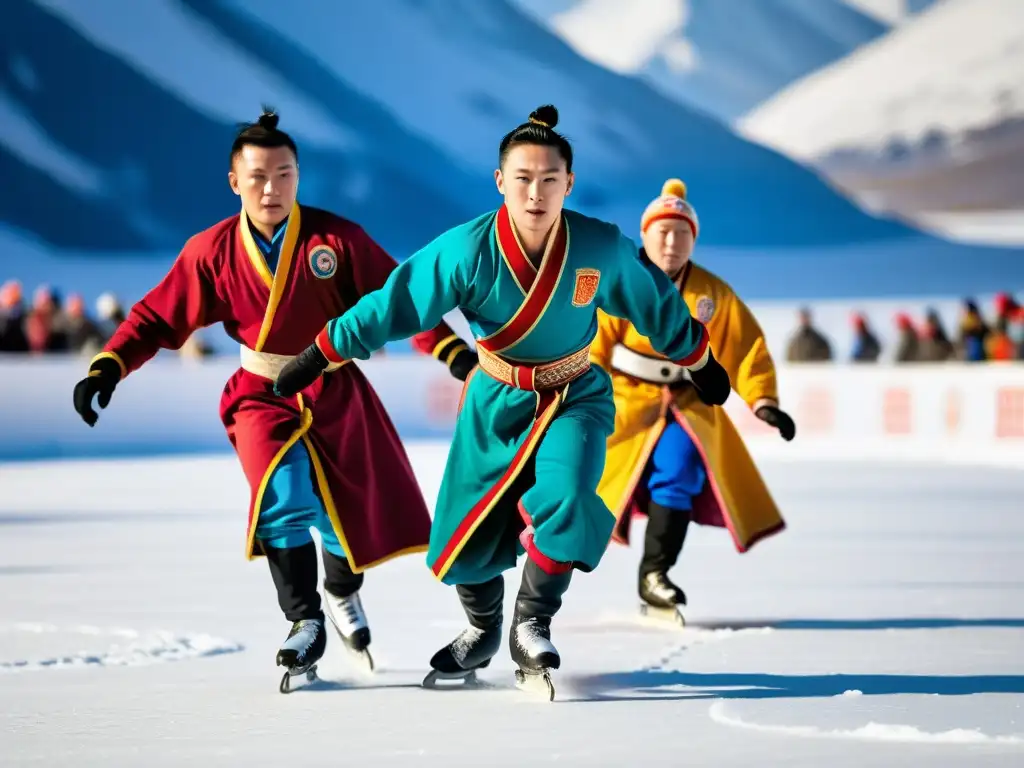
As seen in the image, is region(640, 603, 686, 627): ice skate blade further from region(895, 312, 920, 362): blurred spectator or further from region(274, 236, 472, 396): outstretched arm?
region(895, 312, 920, 362): blurred spectator

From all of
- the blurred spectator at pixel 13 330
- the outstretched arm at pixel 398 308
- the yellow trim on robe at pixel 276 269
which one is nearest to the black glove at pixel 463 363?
the outstretched arm at pixel 398 308

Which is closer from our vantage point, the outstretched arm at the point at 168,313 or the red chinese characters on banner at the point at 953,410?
the outstretched arm at the point at 168,313

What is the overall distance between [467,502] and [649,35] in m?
36.5

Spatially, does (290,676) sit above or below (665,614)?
below

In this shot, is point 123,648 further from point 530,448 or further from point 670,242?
point 670,242

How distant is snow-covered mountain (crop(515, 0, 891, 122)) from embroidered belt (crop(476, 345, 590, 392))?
110ft

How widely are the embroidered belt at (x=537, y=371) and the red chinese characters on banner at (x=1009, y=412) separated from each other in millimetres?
7872

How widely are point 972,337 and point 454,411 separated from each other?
13.6 ft

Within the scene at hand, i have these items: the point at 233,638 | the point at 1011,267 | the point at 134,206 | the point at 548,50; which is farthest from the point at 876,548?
the point at 548,50

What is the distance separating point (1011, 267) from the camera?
3003 centimetres

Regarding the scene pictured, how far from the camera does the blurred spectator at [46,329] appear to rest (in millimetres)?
13250

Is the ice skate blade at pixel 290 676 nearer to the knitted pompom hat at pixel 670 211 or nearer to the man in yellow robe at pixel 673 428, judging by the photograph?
the man in yellow robe at pixel 673 428

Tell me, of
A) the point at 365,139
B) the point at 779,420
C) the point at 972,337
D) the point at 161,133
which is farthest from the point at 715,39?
the point at 779,420

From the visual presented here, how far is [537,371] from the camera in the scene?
150 inches
